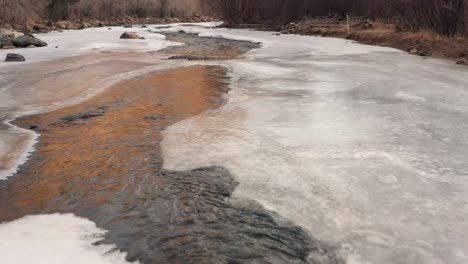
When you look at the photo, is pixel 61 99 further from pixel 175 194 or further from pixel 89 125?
pixel 175 194

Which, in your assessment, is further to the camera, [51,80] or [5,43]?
[5,43]

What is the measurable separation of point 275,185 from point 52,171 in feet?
8.45

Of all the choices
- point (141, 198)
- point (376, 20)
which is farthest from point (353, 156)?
point (376, 20)

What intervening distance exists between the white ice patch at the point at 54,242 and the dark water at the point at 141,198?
121 mm

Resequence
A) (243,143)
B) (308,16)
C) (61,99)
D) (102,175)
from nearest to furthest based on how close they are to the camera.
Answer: (102,175)
(243,143)
(61,99)
(308,16)

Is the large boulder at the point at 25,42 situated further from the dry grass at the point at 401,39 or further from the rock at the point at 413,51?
the rock at the point at 413,51

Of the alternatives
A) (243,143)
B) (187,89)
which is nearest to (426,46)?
(187,89)

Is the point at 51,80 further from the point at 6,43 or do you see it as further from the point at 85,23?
the point at 85,23

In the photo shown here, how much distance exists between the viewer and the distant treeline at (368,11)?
53.5 ft

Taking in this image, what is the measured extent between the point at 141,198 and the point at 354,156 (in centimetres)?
244

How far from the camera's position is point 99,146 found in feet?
18.6

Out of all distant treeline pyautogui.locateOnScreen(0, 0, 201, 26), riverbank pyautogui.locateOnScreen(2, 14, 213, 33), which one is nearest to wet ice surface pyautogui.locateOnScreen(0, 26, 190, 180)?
riverbank pyautogui.locateOnScreen(2, 14, 213, 33)

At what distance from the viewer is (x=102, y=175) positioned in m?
4.69

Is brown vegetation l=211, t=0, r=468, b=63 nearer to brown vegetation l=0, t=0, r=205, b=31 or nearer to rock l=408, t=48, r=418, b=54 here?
rock l=408, t=48, r=418, b=54
